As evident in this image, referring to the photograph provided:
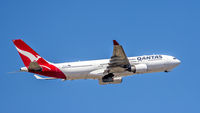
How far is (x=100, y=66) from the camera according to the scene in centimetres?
6350

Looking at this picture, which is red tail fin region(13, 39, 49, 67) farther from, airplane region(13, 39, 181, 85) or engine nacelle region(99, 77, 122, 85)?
engine nacelle region(99, 77, 122, 85)

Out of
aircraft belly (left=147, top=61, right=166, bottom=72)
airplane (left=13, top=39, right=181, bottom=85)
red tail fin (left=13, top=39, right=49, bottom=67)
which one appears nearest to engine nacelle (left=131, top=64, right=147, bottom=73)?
airplane (left=13, top=39, right=181, bottom=85)

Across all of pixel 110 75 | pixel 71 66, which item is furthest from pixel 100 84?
pixel 71 66

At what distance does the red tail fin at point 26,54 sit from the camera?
6066 centimetres

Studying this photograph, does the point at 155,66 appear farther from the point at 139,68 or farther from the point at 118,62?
the point at 118,62

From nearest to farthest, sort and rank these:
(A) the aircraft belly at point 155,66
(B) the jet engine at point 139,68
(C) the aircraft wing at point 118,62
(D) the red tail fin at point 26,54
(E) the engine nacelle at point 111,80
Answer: (C) the aircraft wing at point 118,62 → (D) the red tail fin at point 26,54 → (B) the jet engine at point 139,68 → (E) the engine nacelle at point 111,80 → (A) the aircraft belly at point 155,66

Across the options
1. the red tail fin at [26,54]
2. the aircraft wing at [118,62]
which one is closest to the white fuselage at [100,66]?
the aircraft wing at [118,62]

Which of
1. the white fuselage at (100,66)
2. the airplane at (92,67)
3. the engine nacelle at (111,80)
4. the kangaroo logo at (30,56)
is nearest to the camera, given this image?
the airplane at (92,67)

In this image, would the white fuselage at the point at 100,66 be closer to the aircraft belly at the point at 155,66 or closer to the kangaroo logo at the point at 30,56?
the aircraft belly at the point at 155,66

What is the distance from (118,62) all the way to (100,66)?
4014mm

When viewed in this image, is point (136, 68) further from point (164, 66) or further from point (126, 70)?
point (164, 66)

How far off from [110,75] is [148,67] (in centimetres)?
684

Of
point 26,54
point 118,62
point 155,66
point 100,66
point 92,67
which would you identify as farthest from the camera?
point 155,66

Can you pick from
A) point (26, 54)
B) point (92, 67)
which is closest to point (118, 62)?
point (92, 67)
